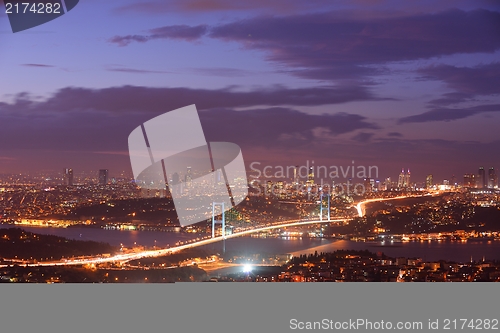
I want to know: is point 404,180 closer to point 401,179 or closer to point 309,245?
point 401,179

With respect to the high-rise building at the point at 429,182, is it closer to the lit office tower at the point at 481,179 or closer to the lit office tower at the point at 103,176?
the lit office tower at the point at 481,179

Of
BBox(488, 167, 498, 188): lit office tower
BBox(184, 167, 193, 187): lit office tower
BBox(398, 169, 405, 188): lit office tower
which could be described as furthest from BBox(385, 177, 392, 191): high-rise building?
BBox(184, 167, 193, 187): lit office tower

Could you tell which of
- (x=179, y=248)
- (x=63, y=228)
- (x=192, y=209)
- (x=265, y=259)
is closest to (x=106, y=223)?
(x=63, y=228)

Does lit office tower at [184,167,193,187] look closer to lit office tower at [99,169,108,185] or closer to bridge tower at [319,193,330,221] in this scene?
lit office tower at [99,169,108,185]

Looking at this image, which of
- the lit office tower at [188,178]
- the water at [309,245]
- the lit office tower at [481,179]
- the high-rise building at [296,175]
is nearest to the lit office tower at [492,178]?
the lit office tower at [481,179]

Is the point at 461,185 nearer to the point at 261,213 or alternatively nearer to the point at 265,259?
the point at 261,213

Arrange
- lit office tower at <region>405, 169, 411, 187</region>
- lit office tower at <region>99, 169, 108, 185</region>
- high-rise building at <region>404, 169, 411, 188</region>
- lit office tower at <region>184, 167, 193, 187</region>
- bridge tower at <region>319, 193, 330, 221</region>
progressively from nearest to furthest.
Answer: lit office tower at <region>184, 167, 193, 187</region>, lit office tower at <region>405, 169, 411, 187</region>, high-rise building at <region>404, 169, 411, 188</region>, lit office tower at <region>99, 169, 108, 185</region>, bridge tower at <region>319, 193, 330, 221</region>

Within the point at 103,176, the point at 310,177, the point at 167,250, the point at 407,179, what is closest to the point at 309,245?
the point at 310,177
